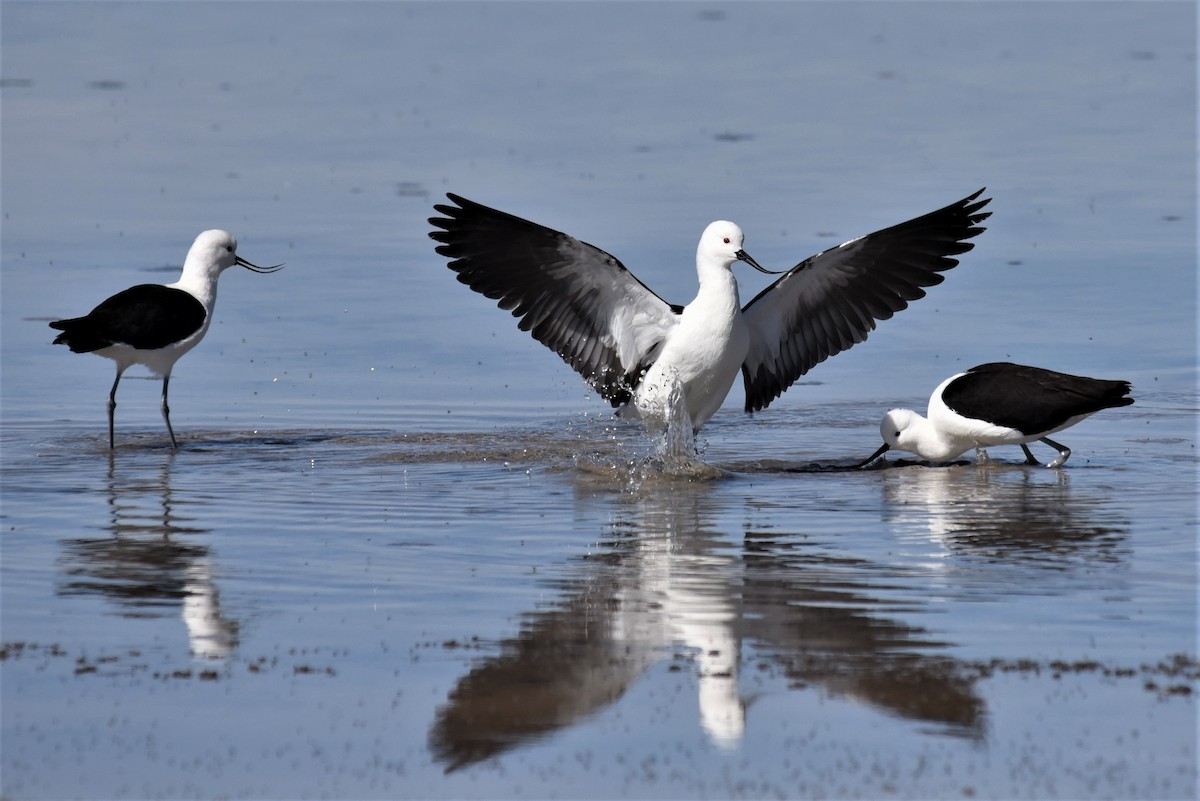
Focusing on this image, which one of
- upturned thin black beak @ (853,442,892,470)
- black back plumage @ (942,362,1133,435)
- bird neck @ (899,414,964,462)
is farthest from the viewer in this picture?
bird neck @ (899,414,964,462)

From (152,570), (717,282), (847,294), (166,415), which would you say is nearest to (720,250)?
(717,282)

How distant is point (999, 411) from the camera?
1115cm

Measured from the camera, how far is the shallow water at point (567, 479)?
6102 millimetres

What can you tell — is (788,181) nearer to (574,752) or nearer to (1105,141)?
(1105,141)

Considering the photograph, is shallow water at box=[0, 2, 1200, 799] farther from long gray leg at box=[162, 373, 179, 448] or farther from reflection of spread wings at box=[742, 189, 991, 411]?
reflection of spread wings at box=[742, 189, 991, 411]

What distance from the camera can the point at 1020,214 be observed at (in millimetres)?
18656

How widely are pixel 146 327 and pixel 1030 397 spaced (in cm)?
533

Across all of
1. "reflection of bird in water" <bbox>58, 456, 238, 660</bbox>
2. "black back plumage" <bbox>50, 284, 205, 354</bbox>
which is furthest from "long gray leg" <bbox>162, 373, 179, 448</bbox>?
"reflection of bird in water" <bbox>58, 456, 238, 660</bbox>

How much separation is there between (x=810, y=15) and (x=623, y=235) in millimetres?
17345

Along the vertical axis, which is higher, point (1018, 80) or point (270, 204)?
point (1018, 80)

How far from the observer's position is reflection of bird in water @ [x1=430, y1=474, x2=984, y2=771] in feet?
20.5

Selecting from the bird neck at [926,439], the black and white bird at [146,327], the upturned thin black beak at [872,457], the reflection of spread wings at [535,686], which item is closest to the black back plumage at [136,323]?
the black and white bird at [146,327]

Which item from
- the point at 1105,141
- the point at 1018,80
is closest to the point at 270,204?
the point at 1105,141

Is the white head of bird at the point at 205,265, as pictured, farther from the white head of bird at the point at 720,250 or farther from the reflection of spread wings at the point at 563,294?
the white head of bird at the point at 720,250
